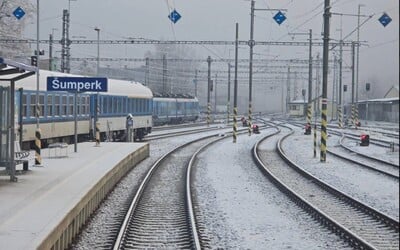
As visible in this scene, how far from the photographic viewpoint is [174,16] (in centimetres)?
1864

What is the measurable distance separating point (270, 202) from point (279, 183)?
108 inches

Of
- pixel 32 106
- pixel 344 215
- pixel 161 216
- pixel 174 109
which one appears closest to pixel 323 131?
pixel 32 106

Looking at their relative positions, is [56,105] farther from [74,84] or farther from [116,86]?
[116,86]

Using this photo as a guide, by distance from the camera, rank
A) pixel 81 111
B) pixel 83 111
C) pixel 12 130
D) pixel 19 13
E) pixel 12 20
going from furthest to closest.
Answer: pixel 83 111 → pixel 81 111 → pixel 12 20 → pixel 19 13 → pixel 12 130

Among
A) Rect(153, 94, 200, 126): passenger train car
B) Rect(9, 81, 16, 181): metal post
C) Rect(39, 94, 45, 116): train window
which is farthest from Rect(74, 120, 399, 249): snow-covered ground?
Rect(153, 94, 200, 126): passenger train car

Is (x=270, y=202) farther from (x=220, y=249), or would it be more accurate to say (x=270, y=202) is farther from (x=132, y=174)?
(x=132, y=174)

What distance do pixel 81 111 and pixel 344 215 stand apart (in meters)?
17.2

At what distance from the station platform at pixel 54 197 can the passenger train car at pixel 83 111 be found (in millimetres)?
1905

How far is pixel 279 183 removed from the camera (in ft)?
50.5

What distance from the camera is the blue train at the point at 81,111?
20.4 meters

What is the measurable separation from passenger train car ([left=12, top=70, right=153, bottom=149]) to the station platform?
190 centimetres

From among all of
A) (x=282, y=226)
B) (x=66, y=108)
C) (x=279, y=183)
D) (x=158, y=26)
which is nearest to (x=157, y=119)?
(x=66, y=108)

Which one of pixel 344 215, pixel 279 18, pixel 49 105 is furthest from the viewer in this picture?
pixel 49 105

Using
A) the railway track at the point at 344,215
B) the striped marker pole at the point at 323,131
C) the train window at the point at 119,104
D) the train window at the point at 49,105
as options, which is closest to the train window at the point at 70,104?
the train window at the point at 49,105
